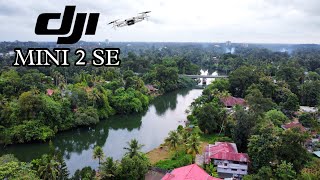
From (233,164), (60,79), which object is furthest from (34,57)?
(60,79)

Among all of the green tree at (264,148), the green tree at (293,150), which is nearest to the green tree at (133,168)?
the green tree at (264,148)

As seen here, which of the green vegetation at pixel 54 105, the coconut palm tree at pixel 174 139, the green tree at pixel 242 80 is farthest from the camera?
the green tree at pixel 242 80

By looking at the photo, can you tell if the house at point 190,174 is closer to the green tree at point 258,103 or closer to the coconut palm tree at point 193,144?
the coconut palm tree at point 193,144

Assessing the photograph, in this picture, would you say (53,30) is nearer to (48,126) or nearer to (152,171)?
(152,171)

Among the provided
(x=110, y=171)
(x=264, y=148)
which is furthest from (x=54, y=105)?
(x=264, y=148)

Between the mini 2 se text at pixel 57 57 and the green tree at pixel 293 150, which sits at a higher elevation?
the mini 2 se text at pixel 57 57

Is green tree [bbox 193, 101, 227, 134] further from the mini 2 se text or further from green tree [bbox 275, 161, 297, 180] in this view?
the mini 2 se text
